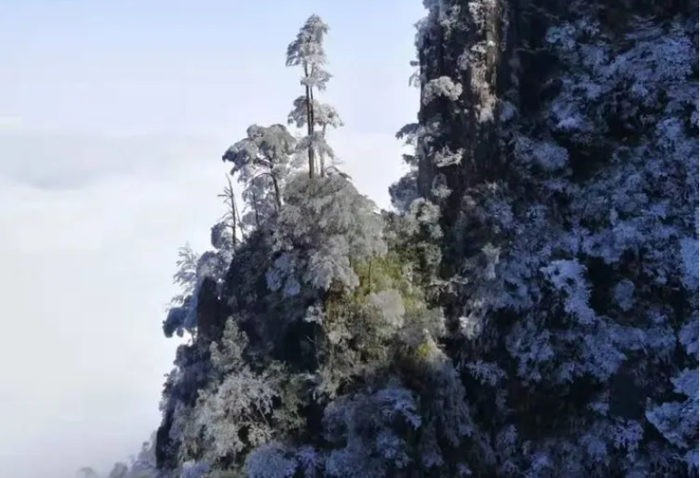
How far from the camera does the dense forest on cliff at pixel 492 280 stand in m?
34.3

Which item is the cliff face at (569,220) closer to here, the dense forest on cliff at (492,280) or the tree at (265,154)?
the dense forest on cliff at (492,280)

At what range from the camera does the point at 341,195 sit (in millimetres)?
36438

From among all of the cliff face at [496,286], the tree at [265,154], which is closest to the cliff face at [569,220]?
the cliff face at [496,286]

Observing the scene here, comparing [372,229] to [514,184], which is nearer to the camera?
[372,229]

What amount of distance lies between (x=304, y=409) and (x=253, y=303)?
6.37 metres

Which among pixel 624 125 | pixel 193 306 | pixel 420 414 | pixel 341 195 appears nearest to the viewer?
pixel 420 414

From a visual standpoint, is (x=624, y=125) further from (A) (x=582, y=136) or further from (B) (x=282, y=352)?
(B) (x=282, y=352)

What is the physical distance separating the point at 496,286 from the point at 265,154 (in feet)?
46.1

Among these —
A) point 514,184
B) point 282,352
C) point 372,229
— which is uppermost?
point 514,184

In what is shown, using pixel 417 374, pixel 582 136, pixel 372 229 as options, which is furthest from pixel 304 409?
pixel 582 136

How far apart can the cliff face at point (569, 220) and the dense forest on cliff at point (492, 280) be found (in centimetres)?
9

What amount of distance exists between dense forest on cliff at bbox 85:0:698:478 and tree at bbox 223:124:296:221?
2925 millimetres

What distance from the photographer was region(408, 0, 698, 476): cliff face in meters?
34.4

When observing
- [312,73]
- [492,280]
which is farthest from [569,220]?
[312,73]
